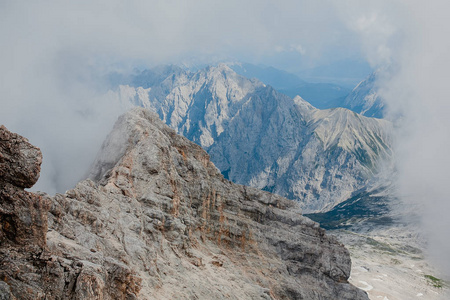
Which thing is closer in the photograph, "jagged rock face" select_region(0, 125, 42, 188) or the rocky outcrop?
"jagged rock face" select_region(0, 125, 42, 188)

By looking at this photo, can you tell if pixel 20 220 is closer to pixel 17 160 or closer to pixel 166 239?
pixel 17 160

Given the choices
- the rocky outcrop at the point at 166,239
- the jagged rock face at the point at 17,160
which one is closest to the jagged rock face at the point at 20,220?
the jagged rock face at the point at 17,160

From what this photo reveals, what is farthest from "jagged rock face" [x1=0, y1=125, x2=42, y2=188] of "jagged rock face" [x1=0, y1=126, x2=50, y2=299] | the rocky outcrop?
the rocky outcrop

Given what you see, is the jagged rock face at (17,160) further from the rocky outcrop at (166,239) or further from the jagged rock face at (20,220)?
the rocky outcrop at (166,239)

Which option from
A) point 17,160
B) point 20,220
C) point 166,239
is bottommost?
point 20,220

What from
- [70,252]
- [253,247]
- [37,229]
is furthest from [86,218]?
[253,247]

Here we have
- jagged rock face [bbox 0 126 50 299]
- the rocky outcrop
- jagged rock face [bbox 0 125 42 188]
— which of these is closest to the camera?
jagged rock face [bbox 0 126 50 299]

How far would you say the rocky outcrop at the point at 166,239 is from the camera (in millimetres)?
33375

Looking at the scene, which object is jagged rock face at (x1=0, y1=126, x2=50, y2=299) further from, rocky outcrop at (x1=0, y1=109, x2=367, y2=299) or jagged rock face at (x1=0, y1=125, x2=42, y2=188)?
rocky outcrop at (x1=0, y1=109, x2=367, y2=299)

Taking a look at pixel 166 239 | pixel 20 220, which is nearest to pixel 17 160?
pixel 20 220

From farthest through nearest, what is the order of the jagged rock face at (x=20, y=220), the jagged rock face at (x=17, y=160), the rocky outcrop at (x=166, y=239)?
the rocky outcrop at (x=166, y=239)
the jagged rock face at (x=17, y=160)
the jagged rock face at (x=20, y=220)

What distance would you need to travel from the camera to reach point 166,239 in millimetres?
68312

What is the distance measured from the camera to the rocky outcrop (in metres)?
33.4

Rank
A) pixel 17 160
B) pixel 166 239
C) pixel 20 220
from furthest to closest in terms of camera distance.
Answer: pixel 166 239 → pixel 17 160 → pixel 20 220
